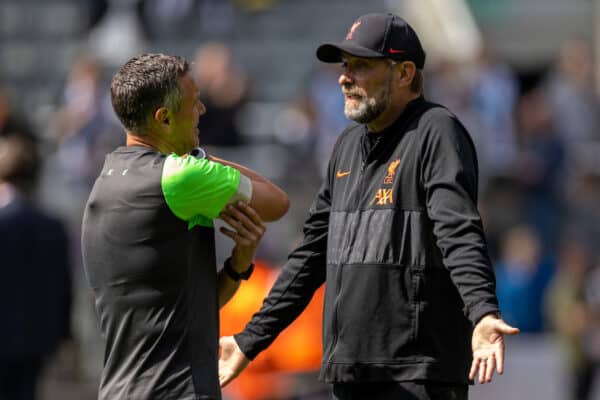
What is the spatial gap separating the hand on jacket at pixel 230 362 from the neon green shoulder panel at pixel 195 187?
0.79 meters

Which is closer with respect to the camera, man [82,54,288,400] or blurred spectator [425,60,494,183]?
man [82,54,288,400]

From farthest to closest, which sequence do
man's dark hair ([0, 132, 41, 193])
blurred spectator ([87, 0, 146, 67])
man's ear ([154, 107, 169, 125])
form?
1. blurred spectator ([87, 0, 146, 67])
2. man's dark hair ([0, 132, 41, 193])
3. man's ear ([154, 107, 169, 125])

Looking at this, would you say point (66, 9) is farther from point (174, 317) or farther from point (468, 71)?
point (174, 317)

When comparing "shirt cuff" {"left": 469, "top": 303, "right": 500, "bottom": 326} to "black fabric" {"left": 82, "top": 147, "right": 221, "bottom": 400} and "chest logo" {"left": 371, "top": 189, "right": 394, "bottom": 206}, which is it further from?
"black fabric" {"left": 82, "top": 147, "right": 221, "bottom": 400}

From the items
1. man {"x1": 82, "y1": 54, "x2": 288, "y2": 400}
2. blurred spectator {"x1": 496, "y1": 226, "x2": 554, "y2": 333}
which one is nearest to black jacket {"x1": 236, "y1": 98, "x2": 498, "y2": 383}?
man {"x1": 82, "y1": 54, "x2": 288, "y2": 400}

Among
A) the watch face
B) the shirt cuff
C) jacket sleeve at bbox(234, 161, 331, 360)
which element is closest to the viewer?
the shirt cuff

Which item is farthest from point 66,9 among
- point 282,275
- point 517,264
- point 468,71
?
point 282,275

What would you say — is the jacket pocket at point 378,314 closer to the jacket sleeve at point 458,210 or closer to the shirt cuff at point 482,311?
the jacket sleeve at point 458,210

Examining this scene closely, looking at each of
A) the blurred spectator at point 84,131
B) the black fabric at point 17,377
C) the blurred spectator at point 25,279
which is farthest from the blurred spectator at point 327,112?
the black fabric at point 17,377

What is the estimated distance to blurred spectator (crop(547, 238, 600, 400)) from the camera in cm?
1245

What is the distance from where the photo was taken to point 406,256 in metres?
4.98

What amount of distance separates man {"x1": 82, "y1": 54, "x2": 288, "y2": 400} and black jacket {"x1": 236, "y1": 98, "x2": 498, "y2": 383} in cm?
48

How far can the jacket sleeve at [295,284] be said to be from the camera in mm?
5508

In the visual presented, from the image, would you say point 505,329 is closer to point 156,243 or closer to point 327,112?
point 156,243
